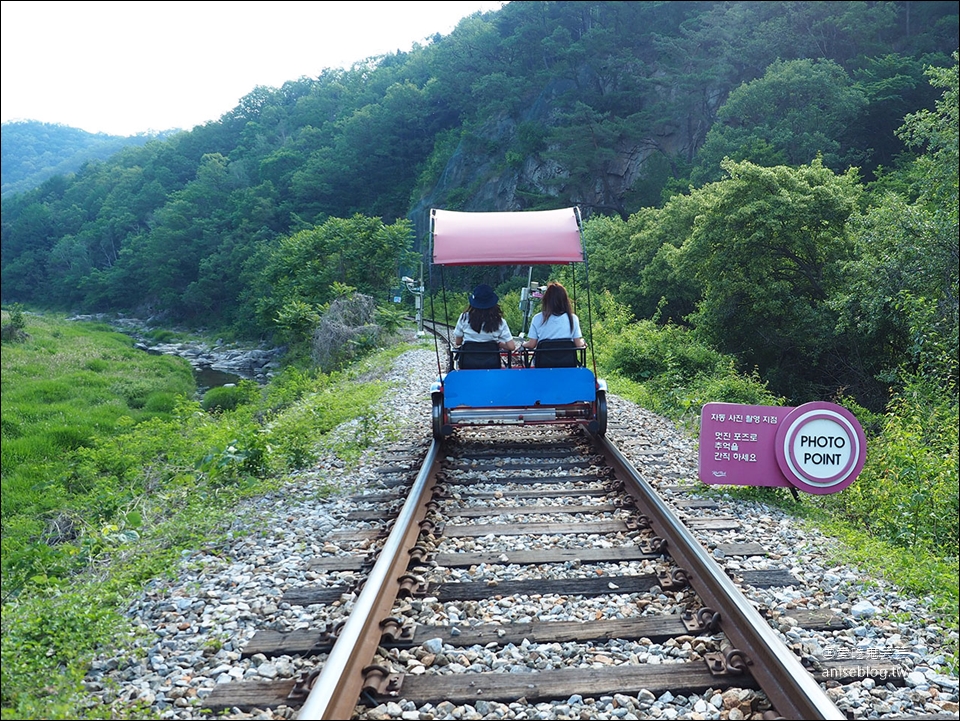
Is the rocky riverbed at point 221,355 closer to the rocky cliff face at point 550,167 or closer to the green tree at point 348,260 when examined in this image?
the green tree at point 348,260

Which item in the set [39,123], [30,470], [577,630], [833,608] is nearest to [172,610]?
[577,630]

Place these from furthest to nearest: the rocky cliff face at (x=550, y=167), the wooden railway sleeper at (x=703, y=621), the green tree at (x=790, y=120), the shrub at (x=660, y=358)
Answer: the rocky cliff face at (x=550, y=167), the green tree at (x=790, y=120), the shrub at (x=660, y=358), the wooden railway sleeper at (x=703, y=621)

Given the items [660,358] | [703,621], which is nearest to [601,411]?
[703,621]

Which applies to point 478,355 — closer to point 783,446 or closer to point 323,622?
point 783,446

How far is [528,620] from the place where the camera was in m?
3.90

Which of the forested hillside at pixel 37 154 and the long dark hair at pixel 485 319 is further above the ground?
the forested hillside at pixel 37 154

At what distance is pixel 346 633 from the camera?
345 cm

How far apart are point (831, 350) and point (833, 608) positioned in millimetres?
15564

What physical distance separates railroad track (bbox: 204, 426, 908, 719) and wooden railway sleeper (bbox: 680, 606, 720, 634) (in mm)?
11

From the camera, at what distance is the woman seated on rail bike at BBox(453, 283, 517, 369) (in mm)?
8469

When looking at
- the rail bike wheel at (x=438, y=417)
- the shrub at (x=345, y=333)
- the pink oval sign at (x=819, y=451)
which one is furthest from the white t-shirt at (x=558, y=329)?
the shrub at (x=345, y=333)

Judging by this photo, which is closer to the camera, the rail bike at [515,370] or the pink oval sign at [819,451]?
the pink oval sign at [819,451]

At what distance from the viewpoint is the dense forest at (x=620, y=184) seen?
1711 centimetres

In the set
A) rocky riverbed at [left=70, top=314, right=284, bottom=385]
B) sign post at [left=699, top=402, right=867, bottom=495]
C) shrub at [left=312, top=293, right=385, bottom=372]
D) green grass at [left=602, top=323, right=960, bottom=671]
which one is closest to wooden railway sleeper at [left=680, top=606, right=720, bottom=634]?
green grass at [left=602, top=323, right=960, bottom=671]
